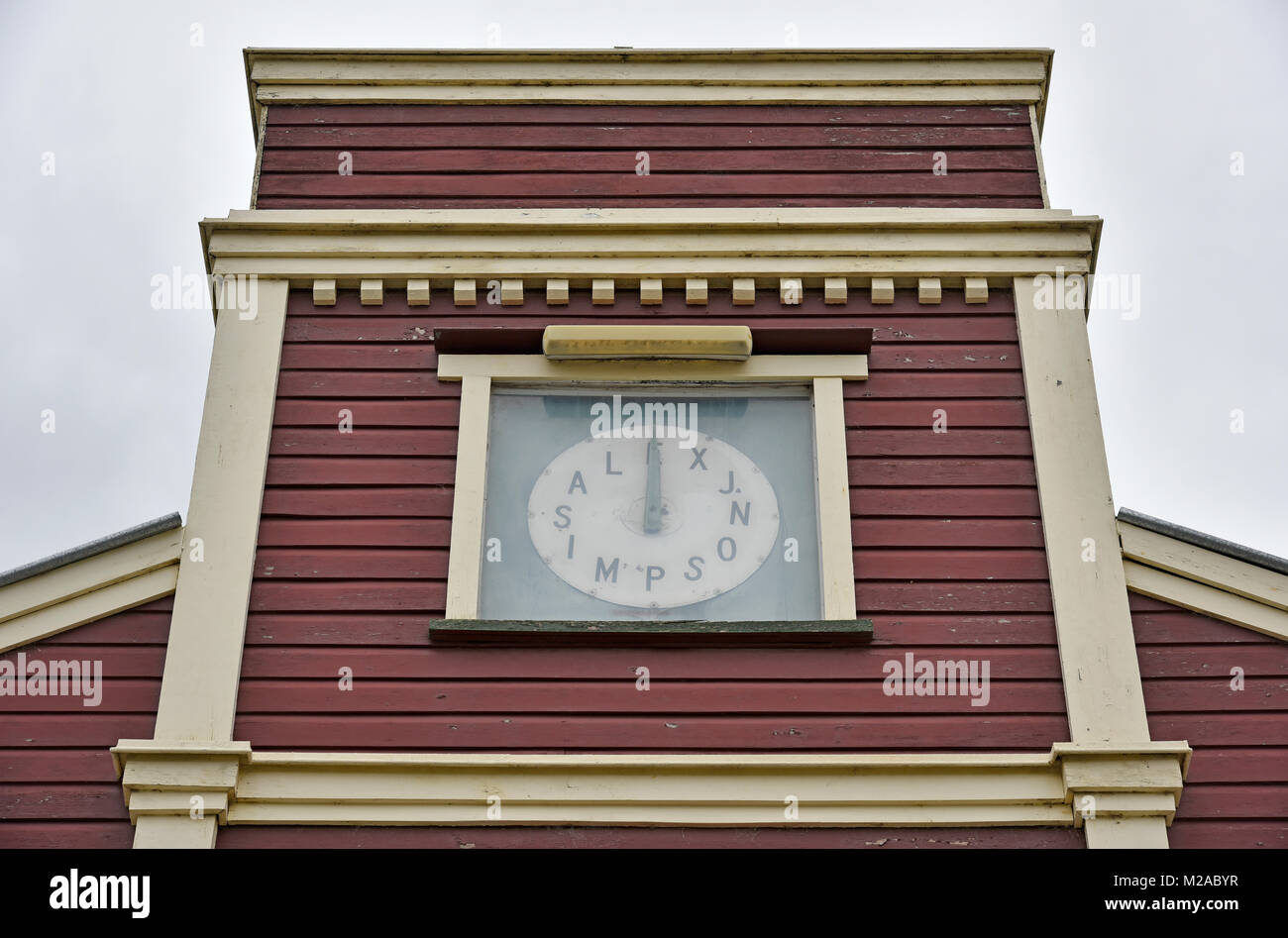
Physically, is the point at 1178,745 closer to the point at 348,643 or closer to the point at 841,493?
the point at 841,493

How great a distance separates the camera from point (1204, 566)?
7.98m

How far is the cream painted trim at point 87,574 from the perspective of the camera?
7.83 m

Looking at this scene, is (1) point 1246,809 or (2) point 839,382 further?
(2) point 839,382

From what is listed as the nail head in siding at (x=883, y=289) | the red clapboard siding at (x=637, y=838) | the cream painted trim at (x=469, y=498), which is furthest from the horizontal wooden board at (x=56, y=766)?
the nail head in siding at (x=883, y=289)

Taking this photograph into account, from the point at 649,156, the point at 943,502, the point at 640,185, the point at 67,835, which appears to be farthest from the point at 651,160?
the point at 67,835

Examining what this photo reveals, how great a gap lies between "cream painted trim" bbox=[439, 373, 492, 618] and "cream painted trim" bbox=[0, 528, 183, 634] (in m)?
1.26

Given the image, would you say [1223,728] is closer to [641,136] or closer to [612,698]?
[612,698]

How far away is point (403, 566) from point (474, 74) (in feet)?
10.4

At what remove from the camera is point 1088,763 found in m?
7.23

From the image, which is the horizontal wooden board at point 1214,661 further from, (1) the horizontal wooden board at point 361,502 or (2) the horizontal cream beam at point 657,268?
(1) the horizontal wooden board at point 361,502

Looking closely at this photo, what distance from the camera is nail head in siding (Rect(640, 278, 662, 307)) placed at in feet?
29.0

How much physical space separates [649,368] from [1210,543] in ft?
8.96

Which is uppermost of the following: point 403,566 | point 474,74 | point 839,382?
point 474,74

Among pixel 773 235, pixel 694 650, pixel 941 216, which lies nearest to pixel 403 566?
pixel 694 650
